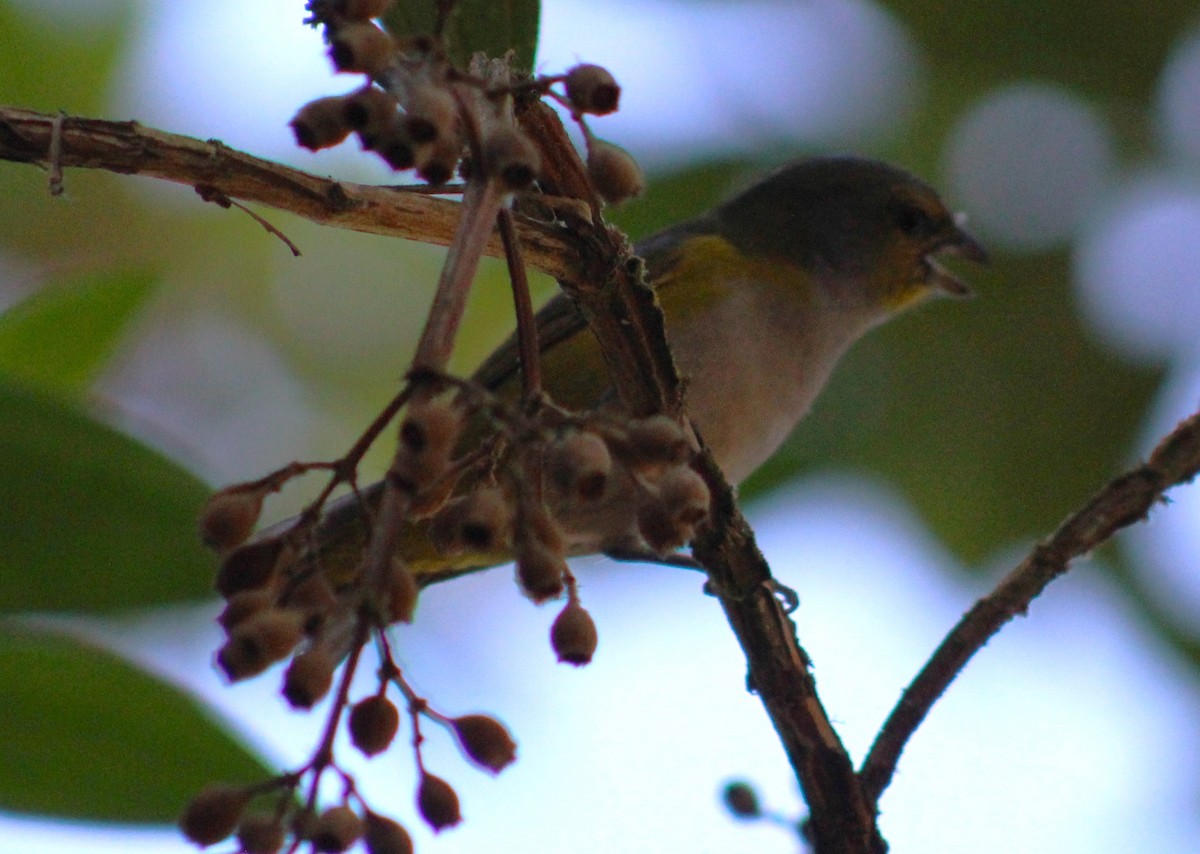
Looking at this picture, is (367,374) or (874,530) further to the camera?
(367,374)

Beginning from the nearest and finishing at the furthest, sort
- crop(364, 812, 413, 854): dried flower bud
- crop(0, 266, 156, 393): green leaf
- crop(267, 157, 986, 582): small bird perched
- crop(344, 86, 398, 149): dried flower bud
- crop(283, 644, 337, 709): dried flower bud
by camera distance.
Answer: crop(283, 644, 337, 709): dried flower bud < crop(364, 812, 413, 854): dried flower bud < crop(344, 86, 398, 149): dried flower bud < crop(0, 266, 156, 393): green leaf < crop(267, 157, 986, 582): small bird perched

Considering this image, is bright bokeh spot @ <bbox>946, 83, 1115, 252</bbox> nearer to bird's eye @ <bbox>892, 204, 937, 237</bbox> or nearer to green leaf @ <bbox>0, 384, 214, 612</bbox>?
bird's eye @ <bbox>892, 204, 937, 237</bbox>

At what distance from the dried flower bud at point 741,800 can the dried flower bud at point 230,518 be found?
1398 mm

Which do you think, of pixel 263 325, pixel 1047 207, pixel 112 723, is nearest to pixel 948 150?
pixel 1047 207

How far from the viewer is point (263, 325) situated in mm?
7523

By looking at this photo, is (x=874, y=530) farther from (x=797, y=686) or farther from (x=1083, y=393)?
(x=797, y=686)

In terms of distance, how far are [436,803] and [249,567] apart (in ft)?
1.02

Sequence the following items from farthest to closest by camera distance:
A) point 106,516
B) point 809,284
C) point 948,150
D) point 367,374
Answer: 1. point 367,374
2. point 948,150
3. point 809,284
4. point 106,516

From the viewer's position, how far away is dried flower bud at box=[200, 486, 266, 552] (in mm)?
1500

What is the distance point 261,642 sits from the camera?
1.29 metres

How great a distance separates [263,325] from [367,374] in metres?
0.76

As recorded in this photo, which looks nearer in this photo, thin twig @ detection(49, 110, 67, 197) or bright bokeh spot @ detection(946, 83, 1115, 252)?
thin twig @ detection(49, 110, 67, 197)

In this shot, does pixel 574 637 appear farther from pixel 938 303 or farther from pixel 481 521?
pixel 938 303

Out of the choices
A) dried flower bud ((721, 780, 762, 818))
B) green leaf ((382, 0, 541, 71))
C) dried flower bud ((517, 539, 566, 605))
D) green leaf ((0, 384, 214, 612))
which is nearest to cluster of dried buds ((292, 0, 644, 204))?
dried flower bud ((517, 539, 566, 605))
